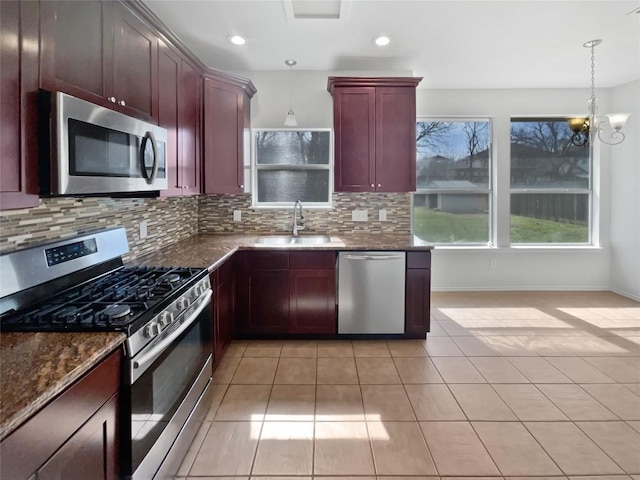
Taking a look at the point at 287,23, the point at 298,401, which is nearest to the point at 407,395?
the point at 298,401

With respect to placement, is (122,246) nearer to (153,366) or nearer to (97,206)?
(97,206)

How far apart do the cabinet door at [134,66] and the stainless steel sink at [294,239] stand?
5.89ft

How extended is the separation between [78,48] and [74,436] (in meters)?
1.43

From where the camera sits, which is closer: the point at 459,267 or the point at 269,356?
the point at 269,356

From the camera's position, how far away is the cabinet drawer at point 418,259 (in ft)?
11.1

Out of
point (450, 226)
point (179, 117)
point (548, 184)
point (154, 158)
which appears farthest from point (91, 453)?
point (548, 184)

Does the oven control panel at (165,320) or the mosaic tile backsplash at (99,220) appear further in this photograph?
the mosaic tile backsplash at (99,220)

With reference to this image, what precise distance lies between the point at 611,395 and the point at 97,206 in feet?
11.1

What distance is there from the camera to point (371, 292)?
3400mm

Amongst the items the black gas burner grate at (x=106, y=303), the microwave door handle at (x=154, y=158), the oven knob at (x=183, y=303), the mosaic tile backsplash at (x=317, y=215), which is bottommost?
the oven knob at (x=183, y=303)

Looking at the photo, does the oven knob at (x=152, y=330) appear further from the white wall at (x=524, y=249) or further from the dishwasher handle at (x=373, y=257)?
the white wall at (x=524, y=249)

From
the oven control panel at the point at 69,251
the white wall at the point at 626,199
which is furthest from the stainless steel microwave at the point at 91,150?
the white wall at the point at 626,199

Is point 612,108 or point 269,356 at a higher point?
point 612,108

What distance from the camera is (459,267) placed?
16.8ft
